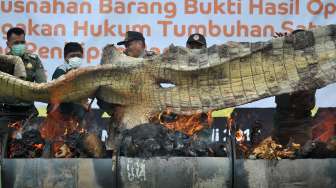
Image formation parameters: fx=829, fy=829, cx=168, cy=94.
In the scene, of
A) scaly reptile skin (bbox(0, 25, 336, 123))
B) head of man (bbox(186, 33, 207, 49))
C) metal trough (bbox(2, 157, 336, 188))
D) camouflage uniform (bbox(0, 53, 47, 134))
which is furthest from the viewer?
head of man (bbox(186, 33, 207, 49))

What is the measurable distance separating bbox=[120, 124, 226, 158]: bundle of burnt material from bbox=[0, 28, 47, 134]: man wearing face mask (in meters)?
1.64

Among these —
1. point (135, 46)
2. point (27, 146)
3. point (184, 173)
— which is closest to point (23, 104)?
point (27, 146)

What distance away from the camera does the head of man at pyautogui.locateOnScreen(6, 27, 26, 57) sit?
9828mm

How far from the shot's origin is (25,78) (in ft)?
30.5

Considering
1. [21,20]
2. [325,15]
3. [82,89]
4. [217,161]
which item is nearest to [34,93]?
[82,89]

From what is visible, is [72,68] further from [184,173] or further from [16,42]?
[184,173]

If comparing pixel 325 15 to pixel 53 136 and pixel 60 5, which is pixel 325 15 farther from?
pixel 53 136

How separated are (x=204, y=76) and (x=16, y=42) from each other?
2.67 m

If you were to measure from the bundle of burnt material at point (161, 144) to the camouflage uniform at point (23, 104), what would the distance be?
142cm

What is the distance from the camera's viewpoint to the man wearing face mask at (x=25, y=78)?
30.7 ft

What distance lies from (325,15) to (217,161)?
483 centimetres

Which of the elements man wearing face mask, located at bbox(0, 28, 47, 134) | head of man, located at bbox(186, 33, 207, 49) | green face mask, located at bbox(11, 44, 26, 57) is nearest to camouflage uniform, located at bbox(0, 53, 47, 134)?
man wearing face mask, located at bbox(0, 28, 47, 134)

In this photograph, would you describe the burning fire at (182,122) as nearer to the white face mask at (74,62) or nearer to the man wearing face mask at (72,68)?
the man wearing face mask at (72,68)

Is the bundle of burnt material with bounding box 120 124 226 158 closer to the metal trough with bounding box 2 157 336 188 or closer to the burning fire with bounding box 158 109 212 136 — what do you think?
the metal trough with bounding box 2 157 336 188
